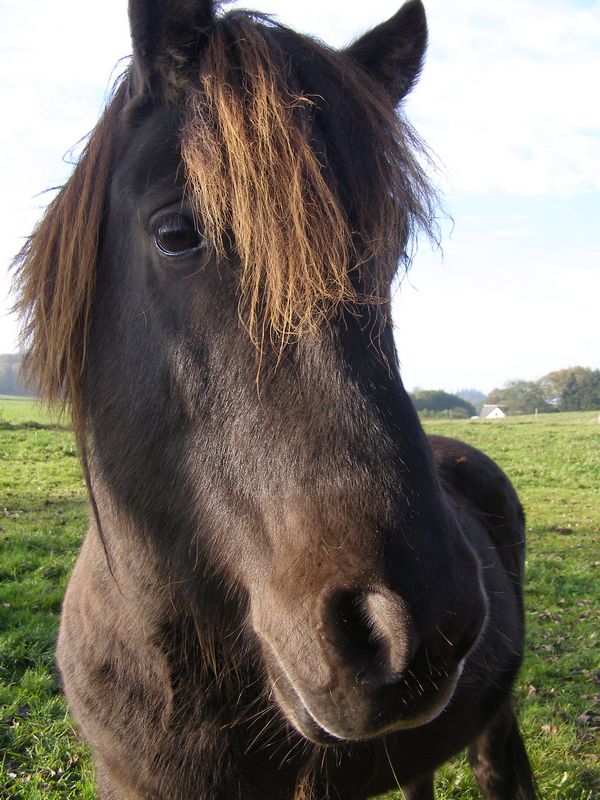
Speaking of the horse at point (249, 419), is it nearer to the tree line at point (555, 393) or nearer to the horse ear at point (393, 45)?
the horse ear at point (393, 45)

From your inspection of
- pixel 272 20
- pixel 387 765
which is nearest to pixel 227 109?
pixel 272 20

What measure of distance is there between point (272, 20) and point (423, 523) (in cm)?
181

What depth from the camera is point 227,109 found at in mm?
1829

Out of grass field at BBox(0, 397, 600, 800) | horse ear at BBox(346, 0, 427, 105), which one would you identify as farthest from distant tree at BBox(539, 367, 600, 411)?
horse ear at BBox(346, 0, 427, 105)

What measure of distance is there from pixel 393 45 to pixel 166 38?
0.94m

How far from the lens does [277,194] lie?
1724mm

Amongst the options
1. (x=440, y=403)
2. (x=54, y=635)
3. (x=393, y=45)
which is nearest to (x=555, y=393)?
(x=440, y=403)

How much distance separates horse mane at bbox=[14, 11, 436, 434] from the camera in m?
1.67

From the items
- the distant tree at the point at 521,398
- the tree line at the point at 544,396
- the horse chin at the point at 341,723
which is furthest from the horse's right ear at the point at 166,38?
the distant tree at the point at 521,398

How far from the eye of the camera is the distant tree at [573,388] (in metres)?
57.2

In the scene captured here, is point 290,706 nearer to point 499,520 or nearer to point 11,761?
point 499,520

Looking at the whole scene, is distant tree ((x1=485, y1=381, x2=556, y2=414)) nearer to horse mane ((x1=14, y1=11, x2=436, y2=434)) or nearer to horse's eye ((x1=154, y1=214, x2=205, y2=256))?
horse mane ((x1=14, y1=11, x2=436, y2=434))

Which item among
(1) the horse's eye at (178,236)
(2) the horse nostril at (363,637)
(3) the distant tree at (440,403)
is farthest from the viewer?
(3) the distant tree at (440,403)

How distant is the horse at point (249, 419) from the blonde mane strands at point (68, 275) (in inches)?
0.4
